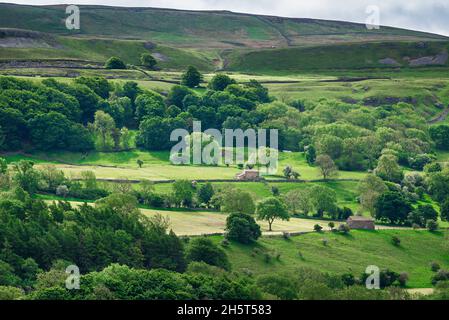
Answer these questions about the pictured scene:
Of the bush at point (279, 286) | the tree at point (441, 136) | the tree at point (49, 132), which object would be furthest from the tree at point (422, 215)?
the tree at point (49, 132)

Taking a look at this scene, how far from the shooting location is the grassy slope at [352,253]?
4149 inches

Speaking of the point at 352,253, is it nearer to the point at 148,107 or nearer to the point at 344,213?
the point at 344,213

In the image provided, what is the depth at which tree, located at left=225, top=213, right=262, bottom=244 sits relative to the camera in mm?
111625

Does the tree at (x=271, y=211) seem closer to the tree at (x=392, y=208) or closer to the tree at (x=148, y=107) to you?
the tree at (x=392, y=208)

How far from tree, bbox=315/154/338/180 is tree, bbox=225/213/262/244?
41655 mm

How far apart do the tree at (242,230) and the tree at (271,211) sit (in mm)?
7781

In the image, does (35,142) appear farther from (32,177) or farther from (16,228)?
(16,228)

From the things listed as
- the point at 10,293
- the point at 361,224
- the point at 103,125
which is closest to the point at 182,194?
the point at 361,224

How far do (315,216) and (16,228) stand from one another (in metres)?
45.8

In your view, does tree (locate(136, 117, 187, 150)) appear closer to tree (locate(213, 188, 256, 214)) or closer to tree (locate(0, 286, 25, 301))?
tree (locate(213, 188, 256, 214))

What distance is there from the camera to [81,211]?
10969cm

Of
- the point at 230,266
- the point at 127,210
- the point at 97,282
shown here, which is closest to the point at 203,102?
the point at 127,210

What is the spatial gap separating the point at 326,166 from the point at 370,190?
47.9 ft

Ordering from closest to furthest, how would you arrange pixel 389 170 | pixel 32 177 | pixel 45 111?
pixel 32 177 → pixel 389 170 → pixel 45 111
